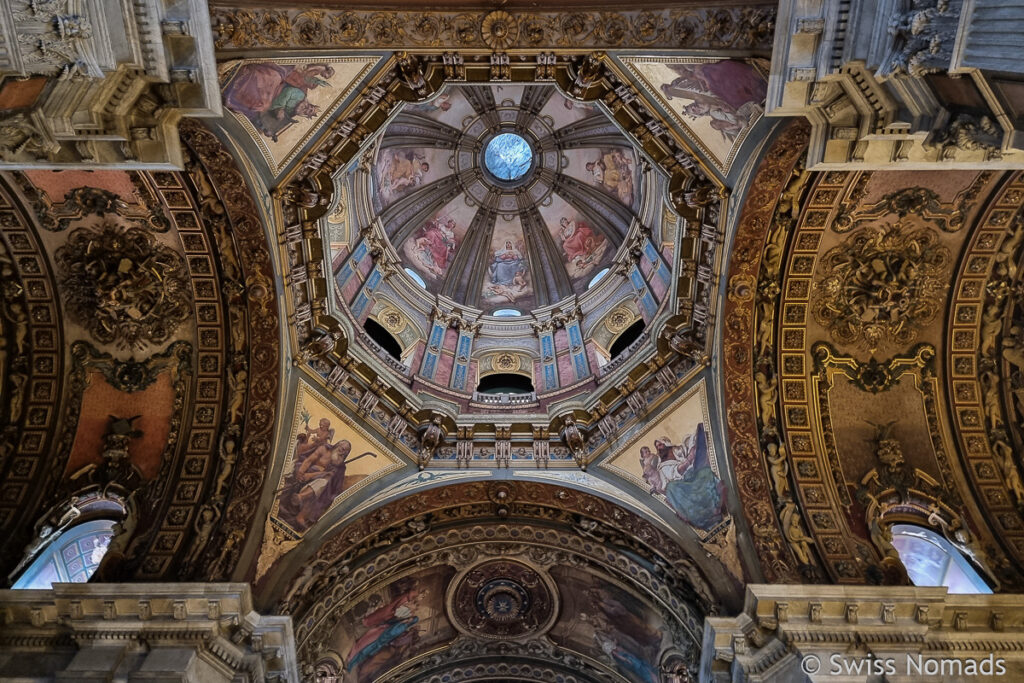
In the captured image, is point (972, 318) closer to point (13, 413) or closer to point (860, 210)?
point (860, 210)

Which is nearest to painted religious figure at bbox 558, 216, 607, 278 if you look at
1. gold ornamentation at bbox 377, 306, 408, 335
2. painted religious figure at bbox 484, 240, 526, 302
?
painted religious figure at bbox 484, 240, 526, 302

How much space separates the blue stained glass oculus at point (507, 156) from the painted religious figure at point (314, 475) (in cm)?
1198

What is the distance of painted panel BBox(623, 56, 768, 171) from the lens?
10.4 m

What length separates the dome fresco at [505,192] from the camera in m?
20.5

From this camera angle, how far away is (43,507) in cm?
1246

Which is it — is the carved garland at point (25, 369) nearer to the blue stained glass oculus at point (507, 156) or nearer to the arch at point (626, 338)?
the arch at point (626, 338)

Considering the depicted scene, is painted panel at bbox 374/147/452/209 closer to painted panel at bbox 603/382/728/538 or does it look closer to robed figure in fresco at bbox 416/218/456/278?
robed figure in fresco at bbox 416/218/456/278

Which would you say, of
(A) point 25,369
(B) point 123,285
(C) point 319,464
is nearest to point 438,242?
(C) point 319,464

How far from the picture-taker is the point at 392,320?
18.1 metres

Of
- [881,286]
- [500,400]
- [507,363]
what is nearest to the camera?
[881,286]

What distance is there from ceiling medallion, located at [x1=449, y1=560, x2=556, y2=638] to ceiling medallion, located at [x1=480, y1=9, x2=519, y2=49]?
9.56 meters

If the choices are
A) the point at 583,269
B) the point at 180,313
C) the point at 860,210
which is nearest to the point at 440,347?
the point at 583,269

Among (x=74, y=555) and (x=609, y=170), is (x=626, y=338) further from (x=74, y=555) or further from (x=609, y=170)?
(x=74, y=555)

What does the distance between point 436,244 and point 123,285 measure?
9.96 m
